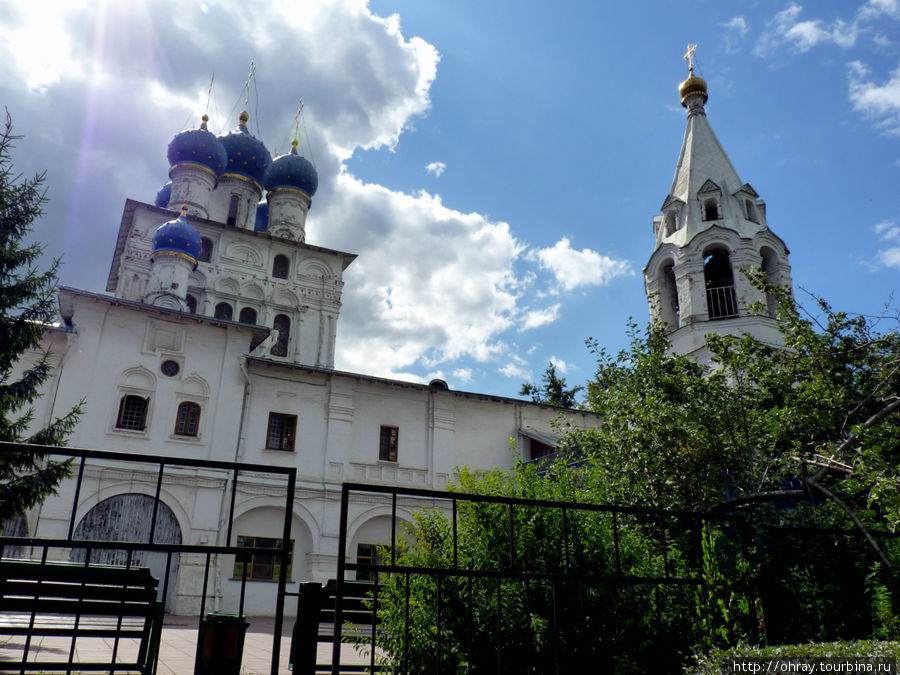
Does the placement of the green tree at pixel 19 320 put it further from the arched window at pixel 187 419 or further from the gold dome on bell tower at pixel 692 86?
the gold dome on bell tower at pixel 692 86

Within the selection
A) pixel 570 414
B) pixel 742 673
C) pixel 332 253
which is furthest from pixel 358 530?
pixel 742 673

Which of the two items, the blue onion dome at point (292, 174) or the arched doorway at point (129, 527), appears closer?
the arched doorway at point (129, 527)

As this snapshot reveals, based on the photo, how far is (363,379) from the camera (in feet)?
A: 63.8

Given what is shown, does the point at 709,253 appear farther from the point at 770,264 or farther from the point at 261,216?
the point at 261,216

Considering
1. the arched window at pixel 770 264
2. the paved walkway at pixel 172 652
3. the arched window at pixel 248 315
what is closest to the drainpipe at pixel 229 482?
the paved walkway at pixel 172 652

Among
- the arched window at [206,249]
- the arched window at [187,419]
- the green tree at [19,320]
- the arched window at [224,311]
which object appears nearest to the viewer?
the green tree at [19,320]

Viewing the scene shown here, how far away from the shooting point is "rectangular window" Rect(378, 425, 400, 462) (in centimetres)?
1917

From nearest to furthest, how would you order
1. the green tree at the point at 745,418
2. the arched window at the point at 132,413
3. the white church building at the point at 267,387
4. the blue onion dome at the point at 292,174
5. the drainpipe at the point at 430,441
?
the green tree at the point at 745,418, the white church building at the point at 267,387, the arched window at the point at 132,413, the drainpipe at the point at 430,441, the blue onion dome at the point at 292,174

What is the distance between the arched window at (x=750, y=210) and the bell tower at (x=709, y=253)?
0.03 meters

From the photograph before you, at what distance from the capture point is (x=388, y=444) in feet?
63.5

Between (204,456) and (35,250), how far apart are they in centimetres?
668

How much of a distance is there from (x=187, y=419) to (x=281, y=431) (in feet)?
8.23

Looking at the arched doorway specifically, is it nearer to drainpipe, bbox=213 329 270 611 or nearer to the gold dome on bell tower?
drainpipe, bbox=213 329 270 611

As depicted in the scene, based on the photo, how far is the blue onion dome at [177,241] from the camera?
69.6 ft
